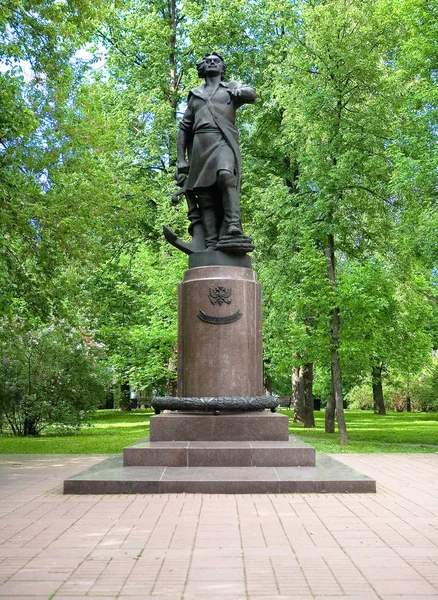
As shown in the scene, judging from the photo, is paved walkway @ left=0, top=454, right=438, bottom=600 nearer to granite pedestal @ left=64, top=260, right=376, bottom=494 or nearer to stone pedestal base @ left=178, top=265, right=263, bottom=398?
granite pedestal @ left=64, top=260, right=376, bottom=494

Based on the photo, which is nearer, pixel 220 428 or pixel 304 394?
pixel 220 428

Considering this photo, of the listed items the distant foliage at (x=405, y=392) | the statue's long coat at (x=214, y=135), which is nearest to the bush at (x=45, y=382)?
the statue's long coat at (x=214, y=135)

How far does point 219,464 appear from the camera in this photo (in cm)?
821

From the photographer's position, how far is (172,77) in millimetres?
26438

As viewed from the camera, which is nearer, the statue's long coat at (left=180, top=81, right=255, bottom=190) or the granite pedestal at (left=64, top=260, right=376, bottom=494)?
the granite pedestal at (left=64, top=260, right=376, bottom=494)

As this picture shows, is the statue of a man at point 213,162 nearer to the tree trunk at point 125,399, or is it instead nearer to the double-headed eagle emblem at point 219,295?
the double-headed eagle emblem at point 219,295

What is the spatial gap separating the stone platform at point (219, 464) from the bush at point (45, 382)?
10.4 metres

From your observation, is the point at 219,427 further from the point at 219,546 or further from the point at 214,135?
the point at 214,135

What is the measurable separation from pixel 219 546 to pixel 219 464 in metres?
3.06

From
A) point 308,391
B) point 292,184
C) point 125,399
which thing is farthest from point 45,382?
point 125,399

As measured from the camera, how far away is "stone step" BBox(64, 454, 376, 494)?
7.45 meters

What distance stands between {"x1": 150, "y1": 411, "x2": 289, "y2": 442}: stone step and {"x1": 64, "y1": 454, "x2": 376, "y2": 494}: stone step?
3.14 feet

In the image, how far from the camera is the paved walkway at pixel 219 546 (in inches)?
164

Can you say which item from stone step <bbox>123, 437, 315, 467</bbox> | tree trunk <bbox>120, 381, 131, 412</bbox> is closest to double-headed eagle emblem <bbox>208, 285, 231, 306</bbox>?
stone step <bbox>123, 437, 315, 467</bbox>
